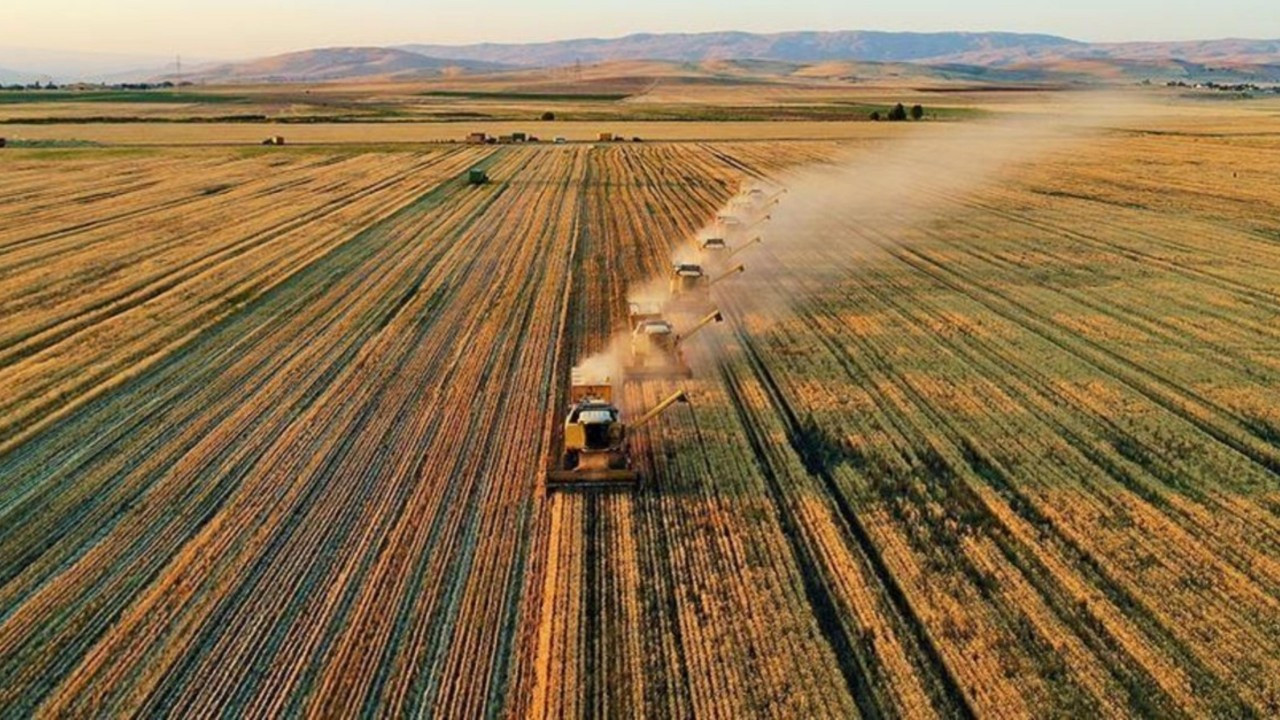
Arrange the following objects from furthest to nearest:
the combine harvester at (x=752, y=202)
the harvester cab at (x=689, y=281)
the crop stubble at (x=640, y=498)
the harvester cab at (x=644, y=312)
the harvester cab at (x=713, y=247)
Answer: the combine harvester at (x=752, y=202) < the harvester cab at (x=713, y=247) < the harvester cab at (x=689, y=281) < the harvester cab at (x=644, y=312) < the crop stubble at (x=640, y=498)

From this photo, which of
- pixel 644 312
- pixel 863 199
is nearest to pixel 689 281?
pixel 644 312

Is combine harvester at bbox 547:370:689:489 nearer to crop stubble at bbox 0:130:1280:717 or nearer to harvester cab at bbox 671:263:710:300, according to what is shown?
crop stubble at bbox 0:130:1280:717

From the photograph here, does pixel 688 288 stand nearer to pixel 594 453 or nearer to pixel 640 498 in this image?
pixel 594 453

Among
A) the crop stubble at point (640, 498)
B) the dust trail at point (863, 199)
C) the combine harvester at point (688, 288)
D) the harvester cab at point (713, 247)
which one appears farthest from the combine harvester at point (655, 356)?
the harvester cab at point (713, 247)

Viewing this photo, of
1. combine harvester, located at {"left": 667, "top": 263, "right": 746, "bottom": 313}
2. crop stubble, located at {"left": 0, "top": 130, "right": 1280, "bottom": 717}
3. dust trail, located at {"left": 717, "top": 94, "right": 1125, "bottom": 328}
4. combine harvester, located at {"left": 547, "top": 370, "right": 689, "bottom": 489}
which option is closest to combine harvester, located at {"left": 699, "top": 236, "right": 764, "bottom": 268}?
dust trail, located at {"left": 717, "top": 94, "right": 1125, "bottom": 328}

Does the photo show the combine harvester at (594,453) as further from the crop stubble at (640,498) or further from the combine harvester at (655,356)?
the combine harvester at (655,356)

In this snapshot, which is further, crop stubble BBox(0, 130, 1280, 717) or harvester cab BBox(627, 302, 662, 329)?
harvester cab BBox(627, 302, 662, 329)

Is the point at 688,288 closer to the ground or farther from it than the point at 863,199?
closer to the ground

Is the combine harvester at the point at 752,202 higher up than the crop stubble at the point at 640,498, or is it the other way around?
the combine harvester at the point at 752,202
